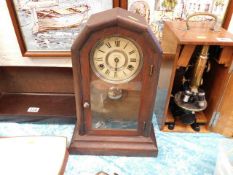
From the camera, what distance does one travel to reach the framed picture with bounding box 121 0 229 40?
2.77 ft

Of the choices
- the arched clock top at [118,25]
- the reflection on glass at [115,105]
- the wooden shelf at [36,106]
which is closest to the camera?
the arched clock top at [118,25]

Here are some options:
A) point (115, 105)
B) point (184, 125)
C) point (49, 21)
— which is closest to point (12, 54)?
point (49, 21)

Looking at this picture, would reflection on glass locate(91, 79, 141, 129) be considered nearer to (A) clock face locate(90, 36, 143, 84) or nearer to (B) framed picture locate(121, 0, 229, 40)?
(A) clock face locate(90, 36, 143, 84)

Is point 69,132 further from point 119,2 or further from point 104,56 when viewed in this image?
point 119,2

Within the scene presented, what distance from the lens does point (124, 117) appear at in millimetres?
796

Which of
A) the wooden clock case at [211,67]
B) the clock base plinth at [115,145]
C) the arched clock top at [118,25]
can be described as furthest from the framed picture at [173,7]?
the clock base plinth at [115,145]

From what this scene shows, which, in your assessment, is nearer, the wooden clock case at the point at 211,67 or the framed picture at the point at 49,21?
the wooden clock case at the point at 211,67

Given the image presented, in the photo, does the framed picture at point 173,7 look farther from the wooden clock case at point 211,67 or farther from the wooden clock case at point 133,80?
the wooden clock case at point 133,80

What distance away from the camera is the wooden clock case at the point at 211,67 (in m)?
0.72

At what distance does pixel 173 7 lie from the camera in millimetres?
861

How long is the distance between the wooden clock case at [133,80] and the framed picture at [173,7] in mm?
226

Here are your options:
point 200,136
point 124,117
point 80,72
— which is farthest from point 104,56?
point 200,136

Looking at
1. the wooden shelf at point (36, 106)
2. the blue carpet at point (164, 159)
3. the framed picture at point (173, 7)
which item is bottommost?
the blue carpet at point (164, 159)

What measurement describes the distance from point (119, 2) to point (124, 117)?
504mm
